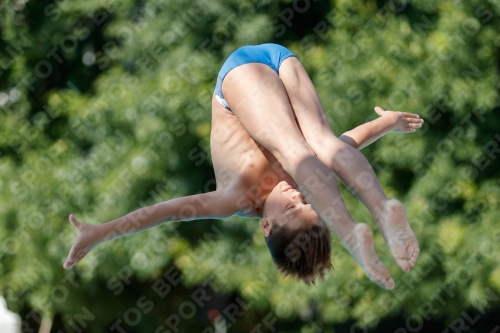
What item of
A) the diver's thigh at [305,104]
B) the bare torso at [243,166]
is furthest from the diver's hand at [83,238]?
the diver's thigh at [305,104]

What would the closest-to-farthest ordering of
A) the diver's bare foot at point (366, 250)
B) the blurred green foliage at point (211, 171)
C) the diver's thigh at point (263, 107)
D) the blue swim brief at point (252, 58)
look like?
the diver's bare foot at point (366, 250) < the diver's thigh at point (263, 107) < the blue swim brief at point (252, 58) < the blurred green foliage at point (211, 171)

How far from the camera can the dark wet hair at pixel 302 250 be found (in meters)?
3.99

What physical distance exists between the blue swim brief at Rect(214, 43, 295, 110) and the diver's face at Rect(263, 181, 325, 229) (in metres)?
0.52

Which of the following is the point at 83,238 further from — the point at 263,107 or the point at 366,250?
the point at 366,250

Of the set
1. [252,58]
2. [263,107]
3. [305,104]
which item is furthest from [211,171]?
[263,107]

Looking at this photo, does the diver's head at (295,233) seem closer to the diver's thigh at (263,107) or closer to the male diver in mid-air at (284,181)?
the male diver in mid-air at (284,181)

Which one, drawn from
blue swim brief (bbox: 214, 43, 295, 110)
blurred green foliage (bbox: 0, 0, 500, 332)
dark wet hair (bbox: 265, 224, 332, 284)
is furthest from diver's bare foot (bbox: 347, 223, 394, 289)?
blurred green foliage (bbox: 0, 0, 500, 332)

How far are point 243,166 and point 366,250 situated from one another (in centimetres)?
83

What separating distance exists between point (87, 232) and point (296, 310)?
13.7 ft

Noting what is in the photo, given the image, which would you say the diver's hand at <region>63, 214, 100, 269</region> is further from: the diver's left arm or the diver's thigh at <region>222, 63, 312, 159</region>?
the diver's left arm

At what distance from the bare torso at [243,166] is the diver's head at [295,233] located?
0.07m

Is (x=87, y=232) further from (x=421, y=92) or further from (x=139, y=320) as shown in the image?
(x=139, y=320)

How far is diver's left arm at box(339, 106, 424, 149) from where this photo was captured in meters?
4.36

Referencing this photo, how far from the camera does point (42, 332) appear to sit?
9.11 meters
